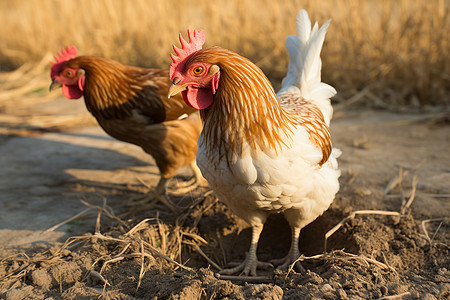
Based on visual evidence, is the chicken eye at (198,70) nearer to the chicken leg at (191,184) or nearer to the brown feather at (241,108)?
the brown feather at (241,108)

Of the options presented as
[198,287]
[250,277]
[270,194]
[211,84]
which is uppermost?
[211,84]

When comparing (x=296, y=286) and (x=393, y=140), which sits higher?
(x=296, y=286)

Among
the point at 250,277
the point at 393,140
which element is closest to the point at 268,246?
the point at 250,277

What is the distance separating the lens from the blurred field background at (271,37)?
18.3 ft

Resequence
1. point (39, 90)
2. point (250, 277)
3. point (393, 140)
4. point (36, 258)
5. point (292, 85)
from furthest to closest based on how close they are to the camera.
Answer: point (39, 90)
point (393, 140)
point (292, 85)
point (250, 277)
point (36, 258)

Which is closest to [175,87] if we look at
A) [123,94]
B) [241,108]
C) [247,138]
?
[241,108]

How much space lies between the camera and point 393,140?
4359mm

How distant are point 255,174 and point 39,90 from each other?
7718 millimetres

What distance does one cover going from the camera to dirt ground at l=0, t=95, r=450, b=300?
200 centimetres

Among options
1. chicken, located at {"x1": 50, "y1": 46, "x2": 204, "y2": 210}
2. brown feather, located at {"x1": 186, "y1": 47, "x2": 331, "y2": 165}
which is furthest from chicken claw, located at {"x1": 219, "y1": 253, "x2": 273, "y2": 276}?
brown feather, located at {"x1": 186, "y1": 47, "x2": 331, "y2": 165}

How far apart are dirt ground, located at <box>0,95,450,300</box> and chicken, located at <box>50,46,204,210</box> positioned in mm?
452

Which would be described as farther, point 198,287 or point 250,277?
point 250,277

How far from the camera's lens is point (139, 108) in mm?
3268

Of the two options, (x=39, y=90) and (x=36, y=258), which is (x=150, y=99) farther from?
(x=39, y=90)
